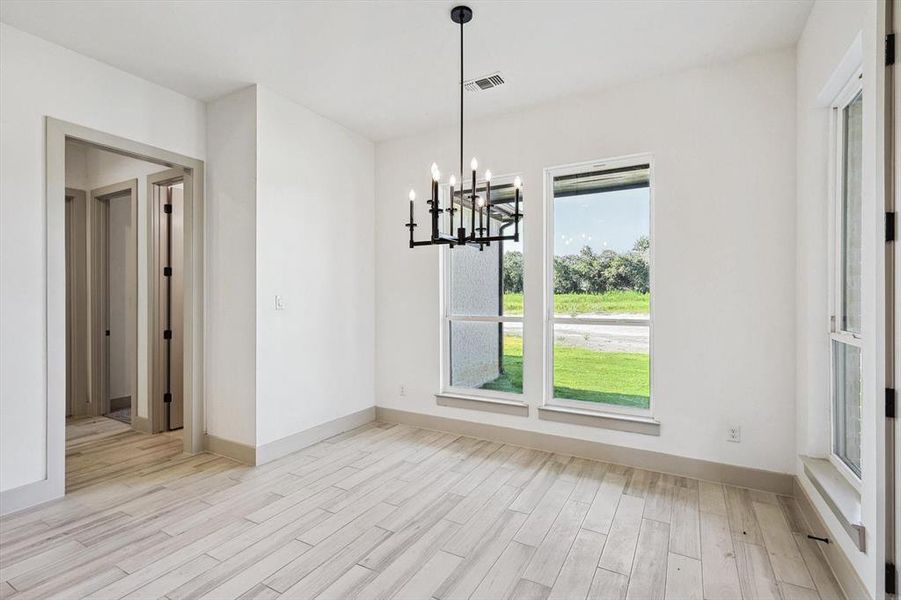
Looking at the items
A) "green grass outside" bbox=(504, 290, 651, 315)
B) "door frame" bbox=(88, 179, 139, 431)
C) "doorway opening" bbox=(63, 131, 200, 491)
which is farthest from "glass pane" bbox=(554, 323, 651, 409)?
"door frame" bbox=(88, 179, 139, 431)

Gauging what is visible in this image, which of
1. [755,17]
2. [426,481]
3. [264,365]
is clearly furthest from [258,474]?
[755,17]

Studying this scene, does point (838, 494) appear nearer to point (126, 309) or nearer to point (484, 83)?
point (484, 83)

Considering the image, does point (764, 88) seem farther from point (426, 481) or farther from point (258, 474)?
point (258, 474)

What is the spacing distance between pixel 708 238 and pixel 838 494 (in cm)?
173

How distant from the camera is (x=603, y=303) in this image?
3.66 m

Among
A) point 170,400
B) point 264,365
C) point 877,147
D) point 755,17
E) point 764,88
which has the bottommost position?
point 170,400

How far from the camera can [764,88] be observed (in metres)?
→ 3.00

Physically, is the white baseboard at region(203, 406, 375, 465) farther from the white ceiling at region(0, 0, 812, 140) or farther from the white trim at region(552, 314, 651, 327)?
the white ceiling at region(0, 0, 812, 140)

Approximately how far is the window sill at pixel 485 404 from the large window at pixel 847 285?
2.11 metres

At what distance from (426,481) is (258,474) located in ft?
4.18

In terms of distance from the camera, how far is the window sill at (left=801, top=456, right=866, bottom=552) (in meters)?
1.83

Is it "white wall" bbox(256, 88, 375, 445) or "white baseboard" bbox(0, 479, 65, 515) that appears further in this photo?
"white wall" bbox(256, 88, 375, 445)

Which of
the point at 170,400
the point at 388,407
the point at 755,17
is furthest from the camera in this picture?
the point at 388,407

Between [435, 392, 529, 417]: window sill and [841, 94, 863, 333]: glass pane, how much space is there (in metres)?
2.30
